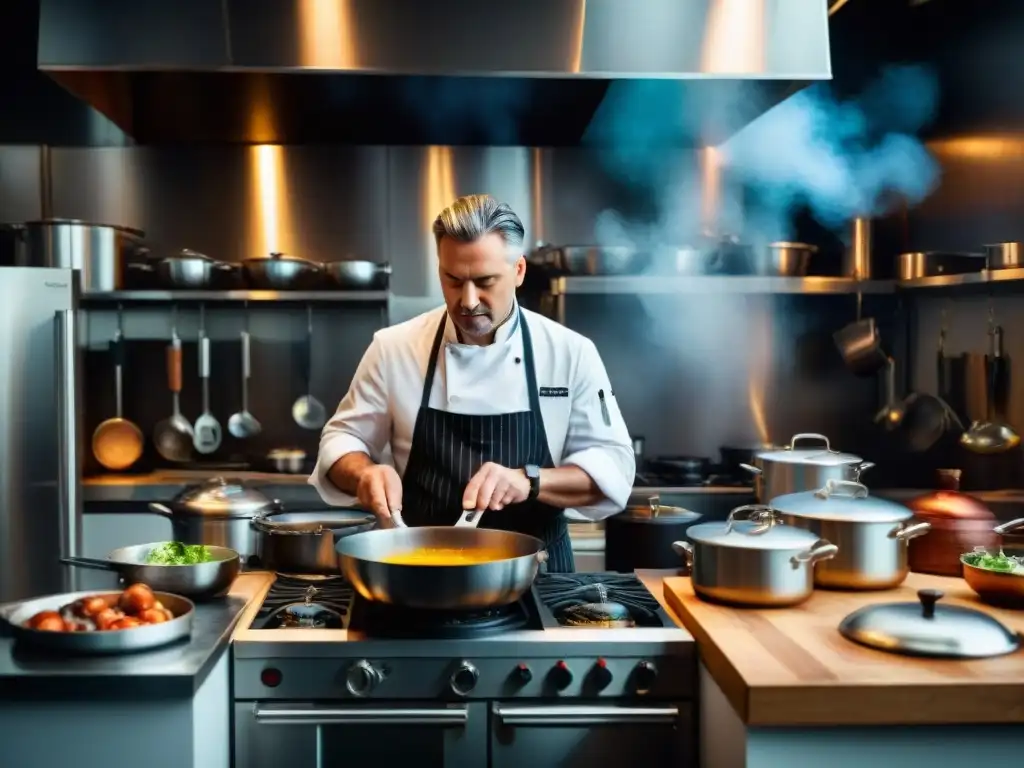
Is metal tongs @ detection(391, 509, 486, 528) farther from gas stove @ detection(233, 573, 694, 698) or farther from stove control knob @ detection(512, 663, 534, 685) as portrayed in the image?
stove control knob @ detection(512, 663, 534, 685)

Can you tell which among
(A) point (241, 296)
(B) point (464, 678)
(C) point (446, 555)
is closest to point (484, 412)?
(C) point (446, 555)

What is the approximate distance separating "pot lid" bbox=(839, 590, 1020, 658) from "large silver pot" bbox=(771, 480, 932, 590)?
27cm

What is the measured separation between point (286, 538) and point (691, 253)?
88.9 inches

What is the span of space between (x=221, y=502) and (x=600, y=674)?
1.36 meters

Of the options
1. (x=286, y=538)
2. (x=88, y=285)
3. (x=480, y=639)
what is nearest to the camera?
(x=480, y=639)

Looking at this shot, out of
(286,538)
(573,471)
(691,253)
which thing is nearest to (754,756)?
(573,471)

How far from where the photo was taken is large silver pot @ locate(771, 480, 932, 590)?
2.07 meters

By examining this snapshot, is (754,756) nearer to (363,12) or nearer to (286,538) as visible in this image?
(286,538)

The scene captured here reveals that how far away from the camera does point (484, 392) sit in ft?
8.53

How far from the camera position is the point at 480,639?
1834mm

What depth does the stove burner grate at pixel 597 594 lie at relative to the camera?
6.65 feet

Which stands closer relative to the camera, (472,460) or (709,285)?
(472,460)

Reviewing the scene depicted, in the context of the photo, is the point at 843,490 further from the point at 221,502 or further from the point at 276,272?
the point at 276,272

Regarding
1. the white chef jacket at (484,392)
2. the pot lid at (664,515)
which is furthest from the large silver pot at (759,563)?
the pot lid at (664,515)
